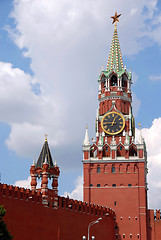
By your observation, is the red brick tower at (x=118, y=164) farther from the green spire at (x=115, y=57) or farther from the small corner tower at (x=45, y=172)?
the small corner tower at (x=45, y=172)

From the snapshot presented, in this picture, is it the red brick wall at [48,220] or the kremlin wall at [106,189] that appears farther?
the kremlin wall at [106,189]

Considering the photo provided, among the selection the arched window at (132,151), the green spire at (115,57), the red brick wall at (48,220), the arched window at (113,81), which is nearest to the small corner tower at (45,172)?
the red brick wall at (48,220)

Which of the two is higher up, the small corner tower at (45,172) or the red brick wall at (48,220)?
the small corner tower at (45,172)

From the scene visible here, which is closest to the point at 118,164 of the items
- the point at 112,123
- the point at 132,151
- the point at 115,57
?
the point at 132,151

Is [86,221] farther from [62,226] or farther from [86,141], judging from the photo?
[86,141]

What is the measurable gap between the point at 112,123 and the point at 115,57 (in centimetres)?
1554

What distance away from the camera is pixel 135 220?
80.3 metres

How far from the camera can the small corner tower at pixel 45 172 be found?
64.1m

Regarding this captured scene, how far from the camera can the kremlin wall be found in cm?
6219

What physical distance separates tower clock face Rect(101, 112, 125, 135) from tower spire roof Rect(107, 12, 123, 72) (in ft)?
34.1

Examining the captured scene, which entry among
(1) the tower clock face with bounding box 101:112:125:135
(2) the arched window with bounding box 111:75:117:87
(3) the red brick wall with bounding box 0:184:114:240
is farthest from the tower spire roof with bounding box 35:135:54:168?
(2) the arched window with bounding box 111:75:117:87

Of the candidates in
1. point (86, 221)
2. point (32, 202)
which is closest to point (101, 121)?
point (86, 221)

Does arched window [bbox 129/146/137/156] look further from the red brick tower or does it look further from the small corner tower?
the small corner tower

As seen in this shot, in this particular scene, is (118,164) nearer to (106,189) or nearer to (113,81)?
(106,189)
